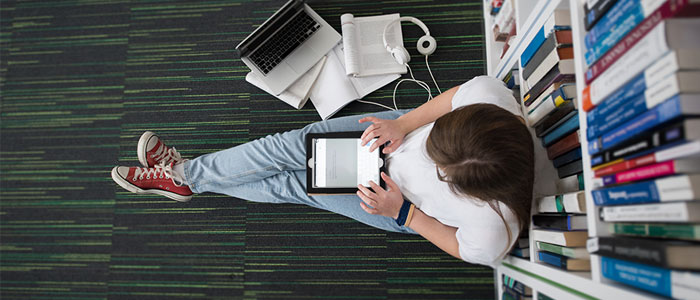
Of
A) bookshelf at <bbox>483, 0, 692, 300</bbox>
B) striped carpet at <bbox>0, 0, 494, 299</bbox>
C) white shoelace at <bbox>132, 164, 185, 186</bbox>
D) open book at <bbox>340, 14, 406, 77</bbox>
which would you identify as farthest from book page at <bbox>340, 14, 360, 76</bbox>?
white shoelace at <bbox>132, 164, 185, 186</bbox>

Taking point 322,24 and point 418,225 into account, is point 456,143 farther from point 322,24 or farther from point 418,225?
point 322,24

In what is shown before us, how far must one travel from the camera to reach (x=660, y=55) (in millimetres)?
555

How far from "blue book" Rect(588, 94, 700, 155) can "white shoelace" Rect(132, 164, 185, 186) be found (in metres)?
1.31

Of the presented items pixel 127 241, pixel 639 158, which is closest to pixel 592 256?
pixel 639 158

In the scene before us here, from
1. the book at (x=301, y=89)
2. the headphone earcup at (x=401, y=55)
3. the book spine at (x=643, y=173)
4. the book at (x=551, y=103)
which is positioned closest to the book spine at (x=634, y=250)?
the book spine at (x=643, y=173)

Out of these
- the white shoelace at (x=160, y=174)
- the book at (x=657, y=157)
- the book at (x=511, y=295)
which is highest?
the white shoelace at (x=160, y=174)

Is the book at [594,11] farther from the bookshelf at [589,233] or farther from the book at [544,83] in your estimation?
the book at [544,83]

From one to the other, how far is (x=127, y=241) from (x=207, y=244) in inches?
14.3

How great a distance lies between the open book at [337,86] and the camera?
1542 mm

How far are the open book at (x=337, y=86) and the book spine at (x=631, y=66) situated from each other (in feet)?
3.08

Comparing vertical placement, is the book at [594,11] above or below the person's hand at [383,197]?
above

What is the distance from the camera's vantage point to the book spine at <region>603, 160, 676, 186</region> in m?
0.56

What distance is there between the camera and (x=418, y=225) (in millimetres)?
1122

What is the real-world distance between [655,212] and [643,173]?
6 cm
